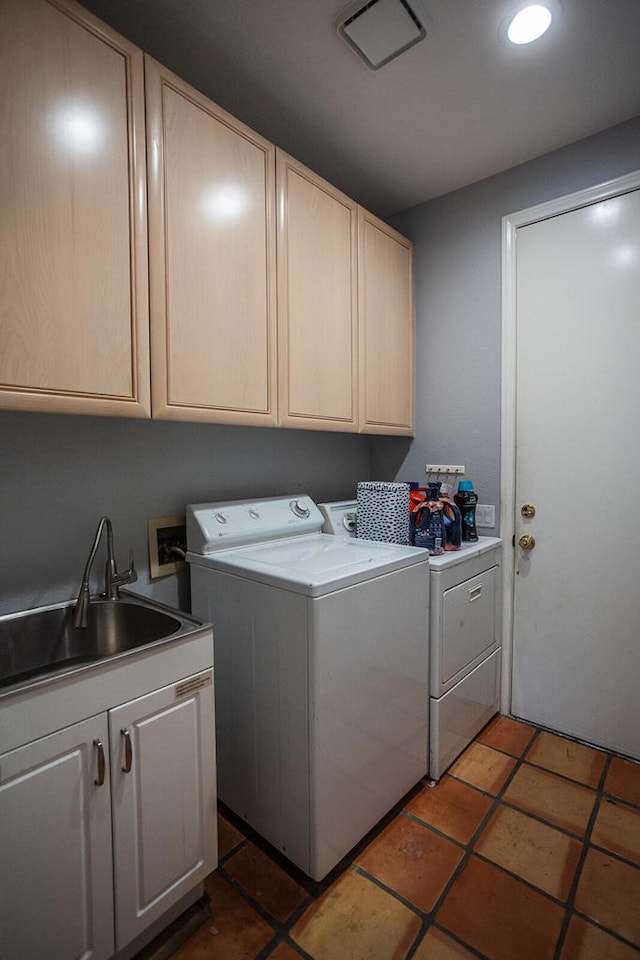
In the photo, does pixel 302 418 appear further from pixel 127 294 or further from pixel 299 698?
pixel 299 698

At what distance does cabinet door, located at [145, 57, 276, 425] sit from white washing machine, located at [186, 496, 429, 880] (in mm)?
503

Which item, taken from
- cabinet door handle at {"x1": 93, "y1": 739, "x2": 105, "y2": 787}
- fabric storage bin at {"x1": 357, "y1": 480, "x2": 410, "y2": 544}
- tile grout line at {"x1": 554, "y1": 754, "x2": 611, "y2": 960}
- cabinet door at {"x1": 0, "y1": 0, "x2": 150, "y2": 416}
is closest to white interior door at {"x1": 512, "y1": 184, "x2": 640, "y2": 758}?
tile grout line at {"x1": 554, "y1": 754, "x2": 611, "y2": 960}

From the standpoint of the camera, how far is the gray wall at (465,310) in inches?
83.9

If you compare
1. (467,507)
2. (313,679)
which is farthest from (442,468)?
(313,679)

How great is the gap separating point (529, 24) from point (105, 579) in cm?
217

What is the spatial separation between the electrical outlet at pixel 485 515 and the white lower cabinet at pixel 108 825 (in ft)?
5.08

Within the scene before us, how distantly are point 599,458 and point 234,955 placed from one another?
6.82 feet

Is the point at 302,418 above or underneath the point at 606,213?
underneath

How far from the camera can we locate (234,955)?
3.84 feet

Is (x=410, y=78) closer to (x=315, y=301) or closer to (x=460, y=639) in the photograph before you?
(x=315, y=301)

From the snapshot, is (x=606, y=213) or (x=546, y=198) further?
(x=546, y=198)

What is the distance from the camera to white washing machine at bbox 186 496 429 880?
4.36ft

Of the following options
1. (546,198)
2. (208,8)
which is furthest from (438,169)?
(208,8)

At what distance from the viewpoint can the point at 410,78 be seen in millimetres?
1577
